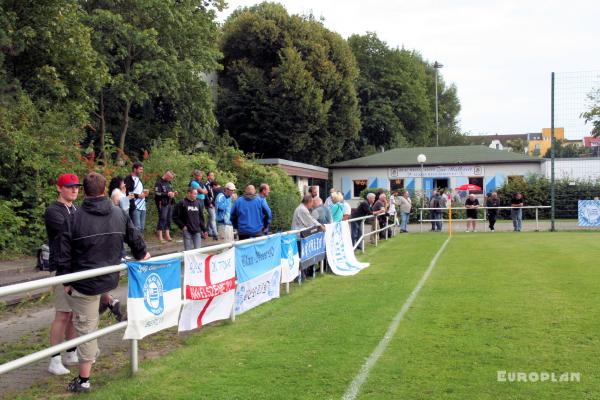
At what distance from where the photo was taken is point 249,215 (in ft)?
40.9

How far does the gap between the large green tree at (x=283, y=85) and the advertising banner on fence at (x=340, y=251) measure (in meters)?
28.4

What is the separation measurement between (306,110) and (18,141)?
98.5 ft

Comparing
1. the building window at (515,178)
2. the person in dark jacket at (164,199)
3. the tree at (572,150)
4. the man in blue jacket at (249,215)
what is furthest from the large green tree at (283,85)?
the man in blue jacket at (249,215)

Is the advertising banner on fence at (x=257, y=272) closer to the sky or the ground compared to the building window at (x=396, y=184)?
closer to the ground

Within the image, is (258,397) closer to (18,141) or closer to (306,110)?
(18,141)

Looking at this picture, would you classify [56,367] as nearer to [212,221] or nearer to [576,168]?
[212,221]

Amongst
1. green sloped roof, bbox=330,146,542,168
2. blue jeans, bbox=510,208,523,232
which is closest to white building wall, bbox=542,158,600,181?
green sloped roof, bbox=330,146,542,168

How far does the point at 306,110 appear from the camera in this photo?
43.4 m

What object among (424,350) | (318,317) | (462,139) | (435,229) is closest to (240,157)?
(435,229)

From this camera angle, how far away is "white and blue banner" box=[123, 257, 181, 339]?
6062 mm

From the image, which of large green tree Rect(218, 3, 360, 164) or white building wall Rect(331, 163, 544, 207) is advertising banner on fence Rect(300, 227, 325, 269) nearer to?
white building wall Rect(331, 163, 544, 207)

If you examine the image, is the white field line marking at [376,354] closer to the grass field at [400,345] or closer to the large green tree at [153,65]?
the grass field at [400,345]

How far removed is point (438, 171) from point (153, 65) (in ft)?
81.0

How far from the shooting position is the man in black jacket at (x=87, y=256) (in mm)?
5574
